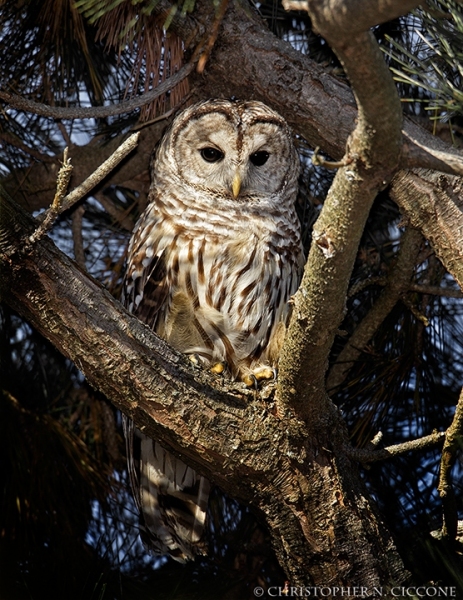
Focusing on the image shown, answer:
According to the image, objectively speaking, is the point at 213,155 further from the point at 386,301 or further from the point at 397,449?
the point at 397,449

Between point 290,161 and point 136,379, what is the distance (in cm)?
169

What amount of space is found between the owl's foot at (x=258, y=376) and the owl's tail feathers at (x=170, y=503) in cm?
50

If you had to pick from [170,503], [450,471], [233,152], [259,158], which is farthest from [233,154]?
[450,471]

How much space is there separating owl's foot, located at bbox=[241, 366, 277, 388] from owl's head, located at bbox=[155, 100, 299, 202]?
0.81 metres

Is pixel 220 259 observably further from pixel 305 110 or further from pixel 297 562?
pixel 297 562

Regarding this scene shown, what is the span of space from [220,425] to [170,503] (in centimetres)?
109

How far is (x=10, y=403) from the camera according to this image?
348 centimetres

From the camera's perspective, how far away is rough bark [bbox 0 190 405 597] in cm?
234

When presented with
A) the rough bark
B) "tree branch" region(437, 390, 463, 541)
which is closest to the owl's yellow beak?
the rough bark

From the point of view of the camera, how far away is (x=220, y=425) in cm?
252

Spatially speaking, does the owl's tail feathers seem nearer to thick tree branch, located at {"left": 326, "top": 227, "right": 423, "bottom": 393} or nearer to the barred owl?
the barred owl

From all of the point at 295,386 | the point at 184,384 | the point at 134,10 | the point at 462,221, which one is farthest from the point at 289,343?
the point at 134,10

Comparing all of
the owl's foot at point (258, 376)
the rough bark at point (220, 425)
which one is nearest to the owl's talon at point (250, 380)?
the owl's foot at point (258, 376)

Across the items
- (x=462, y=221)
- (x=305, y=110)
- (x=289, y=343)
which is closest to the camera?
(x=289, y=343)
